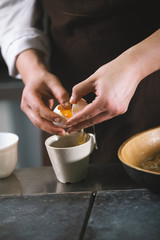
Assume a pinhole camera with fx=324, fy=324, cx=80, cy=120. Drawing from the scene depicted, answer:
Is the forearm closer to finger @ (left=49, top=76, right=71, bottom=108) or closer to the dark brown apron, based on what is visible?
finger @ (left=49, top=76, right=71, bottom=108)

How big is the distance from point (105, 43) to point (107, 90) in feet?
1.71

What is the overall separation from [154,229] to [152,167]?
0.83 feet

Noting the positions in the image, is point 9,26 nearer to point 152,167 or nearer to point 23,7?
point 23,7

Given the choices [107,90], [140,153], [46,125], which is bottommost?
[140,153]

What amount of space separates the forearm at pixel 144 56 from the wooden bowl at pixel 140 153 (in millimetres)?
208

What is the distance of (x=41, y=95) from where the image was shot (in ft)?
3.98

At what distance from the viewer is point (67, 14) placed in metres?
1.42

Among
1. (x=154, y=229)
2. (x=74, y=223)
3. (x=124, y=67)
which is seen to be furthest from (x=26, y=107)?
(x=154, y=229)

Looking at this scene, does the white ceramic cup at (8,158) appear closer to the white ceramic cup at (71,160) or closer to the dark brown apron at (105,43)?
the white ceramic cup at (71,160)

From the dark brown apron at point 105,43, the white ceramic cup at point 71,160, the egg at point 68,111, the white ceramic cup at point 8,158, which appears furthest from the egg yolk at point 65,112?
the dark brown apron at point 105,43

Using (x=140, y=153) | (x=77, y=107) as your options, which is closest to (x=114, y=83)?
(x=77, y=107)

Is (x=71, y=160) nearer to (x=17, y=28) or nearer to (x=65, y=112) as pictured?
(x=65, y=112)

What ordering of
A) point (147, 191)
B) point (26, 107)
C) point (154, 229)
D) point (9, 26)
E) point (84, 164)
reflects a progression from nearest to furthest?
1. point (154, 229)
2. point (147, 191)
3. point (84, 164)
4. point (26, 107)
5. point (9, 26)

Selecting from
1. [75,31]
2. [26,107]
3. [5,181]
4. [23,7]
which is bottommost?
[5,181]
